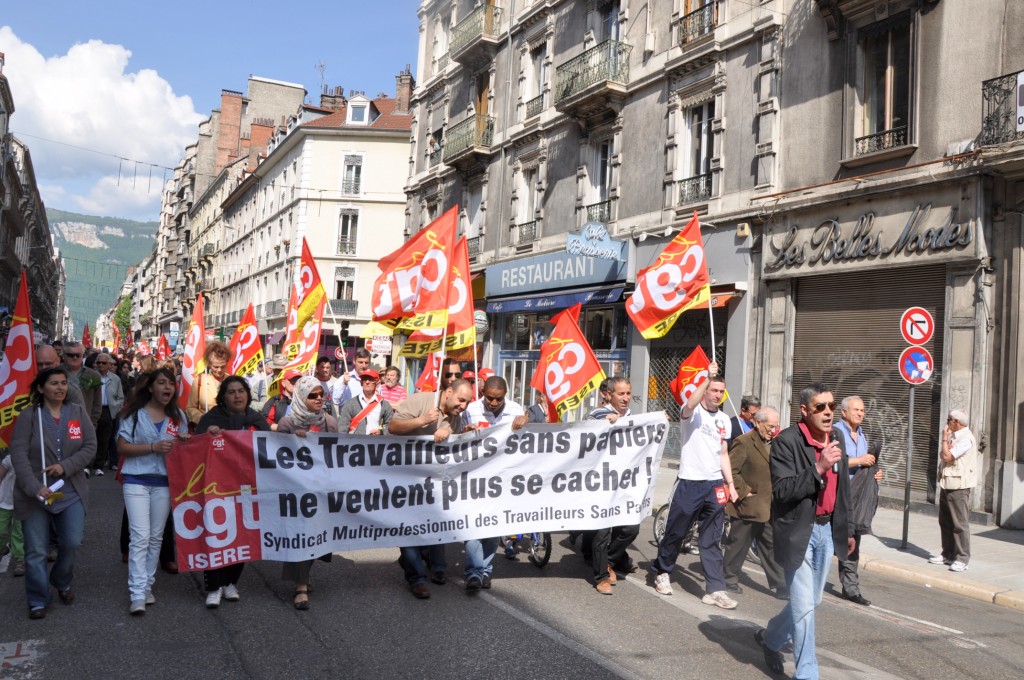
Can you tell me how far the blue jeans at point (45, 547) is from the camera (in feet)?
18.4

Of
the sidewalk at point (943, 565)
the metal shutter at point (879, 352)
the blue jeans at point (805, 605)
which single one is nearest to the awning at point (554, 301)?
the metal shutter at point (879, 352)

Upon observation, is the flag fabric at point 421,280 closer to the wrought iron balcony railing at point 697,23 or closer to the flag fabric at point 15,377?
the flag fabric at point 15,377

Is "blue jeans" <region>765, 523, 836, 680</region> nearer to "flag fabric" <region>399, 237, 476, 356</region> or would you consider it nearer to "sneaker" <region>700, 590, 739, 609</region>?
"sneaker" <region>700, 590, 739, 609</region>

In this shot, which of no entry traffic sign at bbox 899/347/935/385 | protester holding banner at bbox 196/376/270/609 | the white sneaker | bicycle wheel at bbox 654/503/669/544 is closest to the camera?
protester holding banner at bbox 196/376/270/609

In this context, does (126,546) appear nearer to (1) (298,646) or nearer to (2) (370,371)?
(1) (298,646)

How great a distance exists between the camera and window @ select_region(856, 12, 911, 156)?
13.6m

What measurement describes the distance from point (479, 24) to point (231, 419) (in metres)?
22.4

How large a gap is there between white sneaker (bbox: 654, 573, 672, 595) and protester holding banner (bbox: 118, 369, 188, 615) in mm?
3999

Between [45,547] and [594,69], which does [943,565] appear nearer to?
[45,547]

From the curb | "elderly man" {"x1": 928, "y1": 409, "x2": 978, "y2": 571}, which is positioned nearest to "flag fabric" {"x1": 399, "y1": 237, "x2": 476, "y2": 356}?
the curb

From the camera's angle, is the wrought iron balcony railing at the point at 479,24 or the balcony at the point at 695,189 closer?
the balcony at the point at 695,189

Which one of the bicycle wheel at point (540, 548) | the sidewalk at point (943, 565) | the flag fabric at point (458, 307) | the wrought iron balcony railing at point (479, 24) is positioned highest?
the wrought iron balcony railing at point (479, 24)

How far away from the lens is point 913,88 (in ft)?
43.7

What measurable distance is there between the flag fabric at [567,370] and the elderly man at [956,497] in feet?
13.2
